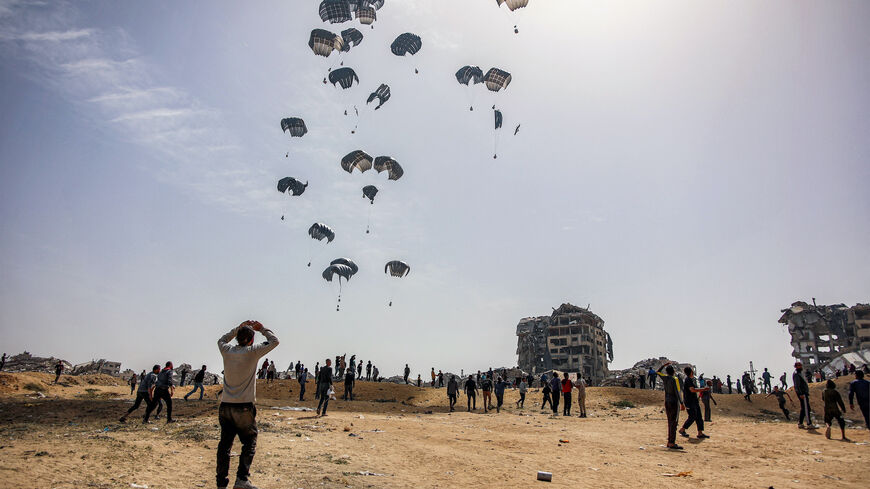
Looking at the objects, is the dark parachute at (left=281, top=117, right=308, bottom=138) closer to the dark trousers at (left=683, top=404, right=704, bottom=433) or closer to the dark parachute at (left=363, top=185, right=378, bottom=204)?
the dark parachute at (left=363, top=185, right=378, bottom=204)

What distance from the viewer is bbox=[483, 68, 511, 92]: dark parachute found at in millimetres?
34438

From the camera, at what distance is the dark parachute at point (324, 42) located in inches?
1307

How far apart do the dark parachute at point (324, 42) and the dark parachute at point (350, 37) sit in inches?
42.2

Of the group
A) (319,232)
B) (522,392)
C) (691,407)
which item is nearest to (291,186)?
(319,232)

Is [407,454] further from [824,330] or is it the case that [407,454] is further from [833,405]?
[824,330]

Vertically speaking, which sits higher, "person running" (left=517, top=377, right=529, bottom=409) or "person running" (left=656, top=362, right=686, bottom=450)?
"person running" (left=656, top=362, right=686, bottom=450)

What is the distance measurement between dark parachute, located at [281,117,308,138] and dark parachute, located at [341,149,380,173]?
384cm

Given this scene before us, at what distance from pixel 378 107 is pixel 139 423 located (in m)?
26.9

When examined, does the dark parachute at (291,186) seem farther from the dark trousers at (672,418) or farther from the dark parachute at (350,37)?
the dark trousers at (672,418)

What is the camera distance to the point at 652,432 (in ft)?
53.3

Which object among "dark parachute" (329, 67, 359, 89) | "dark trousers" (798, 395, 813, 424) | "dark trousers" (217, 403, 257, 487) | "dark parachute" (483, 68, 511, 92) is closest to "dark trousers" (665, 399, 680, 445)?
"dark trousers" (798, 395, 813, 424)

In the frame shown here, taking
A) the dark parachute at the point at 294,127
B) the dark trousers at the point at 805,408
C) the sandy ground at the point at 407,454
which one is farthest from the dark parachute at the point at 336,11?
the dark trousers at the point at 805,408

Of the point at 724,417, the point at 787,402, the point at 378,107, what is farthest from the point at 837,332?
the point at 378,107

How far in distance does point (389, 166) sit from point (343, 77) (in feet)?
23.6
